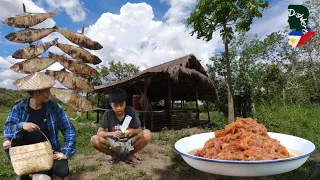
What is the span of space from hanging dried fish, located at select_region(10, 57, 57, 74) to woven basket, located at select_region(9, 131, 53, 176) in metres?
3.93

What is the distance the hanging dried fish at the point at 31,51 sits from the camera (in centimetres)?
584

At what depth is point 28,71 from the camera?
19.0ft

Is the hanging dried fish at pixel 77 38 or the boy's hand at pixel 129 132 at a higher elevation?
the hanging dried fish at pixel 77 38

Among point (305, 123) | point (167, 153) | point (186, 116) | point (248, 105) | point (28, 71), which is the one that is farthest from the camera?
point (248, 105)

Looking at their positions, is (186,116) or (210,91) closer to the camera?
(186,116)

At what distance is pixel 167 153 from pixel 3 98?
28.3m

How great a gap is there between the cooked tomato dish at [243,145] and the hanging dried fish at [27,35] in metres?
5.33

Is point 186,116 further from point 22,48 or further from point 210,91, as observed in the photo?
point 22,48

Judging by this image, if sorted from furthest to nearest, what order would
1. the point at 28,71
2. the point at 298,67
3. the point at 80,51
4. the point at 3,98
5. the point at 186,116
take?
the point at 3,98, the point at 298,67, the point at 186,116, the point at 80,51, the point at 28,71

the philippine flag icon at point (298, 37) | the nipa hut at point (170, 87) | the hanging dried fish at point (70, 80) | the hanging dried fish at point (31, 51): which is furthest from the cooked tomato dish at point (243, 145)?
the nipa hut at point (170, 87)

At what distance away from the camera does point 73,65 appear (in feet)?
21.1

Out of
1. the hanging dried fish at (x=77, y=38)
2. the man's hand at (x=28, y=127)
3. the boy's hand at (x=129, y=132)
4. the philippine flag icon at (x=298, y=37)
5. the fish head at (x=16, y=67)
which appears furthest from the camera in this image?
the philippine flag icon at (x=298, y=37)

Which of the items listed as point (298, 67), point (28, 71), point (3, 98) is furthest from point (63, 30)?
point (3, 98)

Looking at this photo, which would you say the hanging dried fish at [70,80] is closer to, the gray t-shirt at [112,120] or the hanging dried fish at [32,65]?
the hanging dried fish at [32,65]
